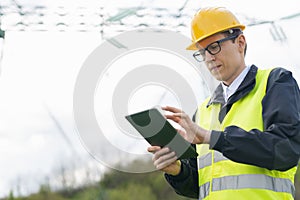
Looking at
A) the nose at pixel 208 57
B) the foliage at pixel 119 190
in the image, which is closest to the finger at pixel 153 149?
the nose at pixel 208 57

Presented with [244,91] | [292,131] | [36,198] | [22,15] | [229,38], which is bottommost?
[36,198]

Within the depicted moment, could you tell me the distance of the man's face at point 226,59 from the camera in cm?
282

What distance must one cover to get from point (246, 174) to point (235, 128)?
28 centimetres

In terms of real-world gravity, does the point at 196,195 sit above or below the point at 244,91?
below

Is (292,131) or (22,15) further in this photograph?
(22,15)

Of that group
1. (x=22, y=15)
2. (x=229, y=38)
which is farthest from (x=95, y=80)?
(x=22, y=15)

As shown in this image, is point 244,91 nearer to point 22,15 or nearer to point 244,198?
point 244,198

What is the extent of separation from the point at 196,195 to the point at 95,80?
3.29 feet

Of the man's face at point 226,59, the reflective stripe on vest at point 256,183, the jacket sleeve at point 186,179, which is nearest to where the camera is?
the reflective stripe on vest at point 256,183

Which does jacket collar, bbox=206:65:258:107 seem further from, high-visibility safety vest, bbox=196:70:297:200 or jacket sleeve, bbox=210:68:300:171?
jacket sleeve, bbox=210:68:300:171

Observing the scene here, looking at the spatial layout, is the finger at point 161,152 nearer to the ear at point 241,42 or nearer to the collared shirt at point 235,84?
the collared shirt at point 235,84

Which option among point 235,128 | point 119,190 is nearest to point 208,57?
point 235,128

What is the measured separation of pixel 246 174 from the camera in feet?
8.55

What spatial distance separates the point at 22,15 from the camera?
36.1 ft
